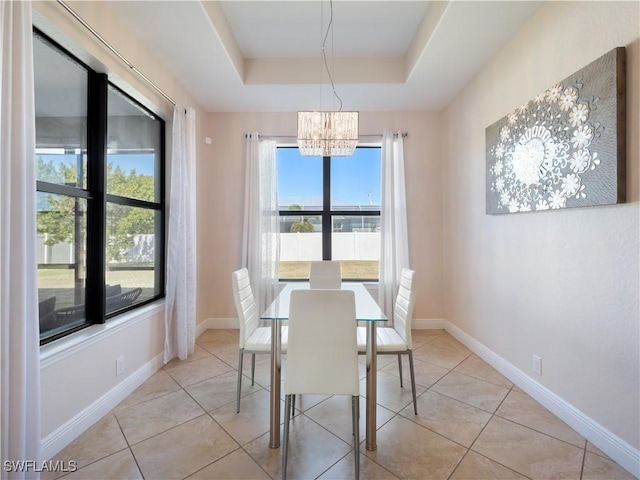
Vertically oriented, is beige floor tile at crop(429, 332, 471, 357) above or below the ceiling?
below

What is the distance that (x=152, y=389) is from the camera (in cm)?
222

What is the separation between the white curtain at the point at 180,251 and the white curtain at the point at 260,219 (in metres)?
0.81

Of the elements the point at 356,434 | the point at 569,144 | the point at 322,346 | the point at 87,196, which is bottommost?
the point at 356,434

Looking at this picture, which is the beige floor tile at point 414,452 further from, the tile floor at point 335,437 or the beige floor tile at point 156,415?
the beige floor tile at point 156,415

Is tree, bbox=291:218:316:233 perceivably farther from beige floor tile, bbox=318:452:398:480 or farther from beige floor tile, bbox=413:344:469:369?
beige floor tile, bbox=318:452:398:480

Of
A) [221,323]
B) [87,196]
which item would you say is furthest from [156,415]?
[221,323]

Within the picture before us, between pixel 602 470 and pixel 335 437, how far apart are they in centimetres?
138

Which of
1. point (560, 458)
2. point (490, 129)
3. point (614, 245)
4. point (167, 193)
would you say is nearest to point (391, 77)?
point (490, 129)

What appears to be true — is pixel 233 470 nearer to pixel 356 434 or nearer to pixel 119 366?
pixel 356 434

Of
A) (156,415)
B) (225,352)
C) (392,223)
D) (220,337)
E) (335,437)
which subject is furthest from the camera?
(392,223)

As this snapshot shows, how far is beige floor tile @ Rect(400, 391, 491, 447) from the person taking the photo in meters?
1.72

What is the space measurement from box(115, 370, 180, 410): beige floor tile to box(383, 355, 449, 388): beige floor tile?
1.81 m

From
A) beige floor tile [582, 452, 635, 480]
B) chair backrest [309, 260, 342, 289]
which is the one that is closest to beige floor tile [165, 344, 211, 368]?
chair backrest [309, 260, 342, 289]

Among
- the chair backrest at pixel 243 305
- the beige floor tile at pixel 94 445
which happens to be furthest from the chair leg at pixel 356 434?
the beige floor tile at pixel 94 445
